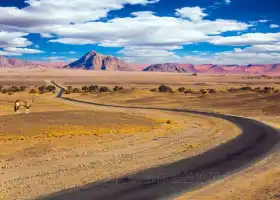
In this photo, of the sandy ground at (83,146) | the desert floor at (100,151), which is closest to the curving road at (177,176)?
the desert floor at (100,151)

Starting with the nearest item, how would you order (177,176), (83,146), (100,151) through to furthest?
(177,176) → (100,151) → (83,146)

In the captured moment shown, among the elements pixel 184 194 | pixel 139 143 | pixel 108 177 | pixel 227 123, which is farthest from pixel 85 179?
pixel 227 123

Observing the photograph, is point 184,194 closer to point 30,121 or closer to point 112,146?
point 112,146

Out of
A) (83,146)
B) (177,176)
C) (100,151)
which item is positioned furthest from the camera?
(83,146)

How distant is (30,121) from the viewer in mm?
35562

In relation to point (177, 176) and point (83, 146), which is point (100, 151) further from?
point (177, 176)

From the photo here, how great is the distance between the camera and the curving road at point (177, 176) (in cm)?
1503

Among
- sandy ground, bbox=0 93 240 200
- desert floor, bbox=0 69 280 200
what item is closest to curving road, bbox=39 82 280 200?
desert floor, bbox=0 69 280 200

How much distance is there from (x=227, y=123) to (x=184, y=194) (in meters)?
26.3

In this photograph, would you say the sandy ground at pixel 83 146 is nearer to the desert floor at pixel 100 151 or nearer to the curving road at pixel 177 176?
the desert floor at pixel 100 151

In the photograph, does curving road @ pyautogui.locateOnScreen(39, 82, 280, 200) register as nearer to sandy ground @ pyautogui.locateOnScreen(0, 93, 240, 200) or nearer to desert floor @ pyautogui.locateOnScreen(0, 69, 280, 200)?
desert floor @ pyautogui.locateOnScreen(0, 69, 280, 200)

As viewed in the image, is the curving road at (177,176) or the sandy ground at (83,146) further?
the sandy ground at (83,146)

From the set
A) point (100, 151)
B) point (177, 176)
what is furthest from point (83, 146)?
point (177, 176)

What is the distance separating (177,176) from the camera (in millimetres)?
17859
